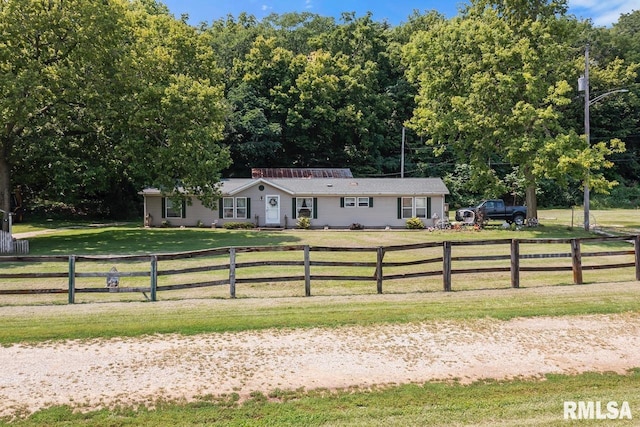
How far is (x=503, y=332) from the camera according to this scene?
6.96 m

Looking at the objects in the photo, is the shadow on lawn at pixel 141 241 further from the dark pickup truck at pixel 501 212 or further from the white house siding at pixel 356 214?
the dark pickup truck at pixel 501 212

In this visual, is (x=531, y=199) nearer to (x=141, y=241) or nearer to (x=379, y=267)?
(x=141, y=241)

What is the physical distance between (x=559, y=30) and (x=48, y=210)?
126 feet

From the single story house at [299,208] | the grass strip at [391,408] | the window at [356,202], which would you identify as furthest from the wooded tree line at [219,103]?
the grass strip at [391,408]

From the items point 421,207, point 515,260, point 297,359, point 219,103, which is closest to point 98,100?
point 219,103

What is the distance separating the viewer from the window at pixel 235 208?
3027cm

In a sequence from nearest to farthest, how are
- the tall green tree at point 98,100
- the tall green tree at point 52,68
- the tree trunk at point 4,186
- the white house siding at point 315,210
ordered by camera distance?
the tall green tree at point 52,68 → the tall green tree at point 98,100 → the tree trunk at point 4,186 → the white house siding at point 315,210

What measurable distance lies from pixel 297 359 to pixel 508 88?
24.6 m

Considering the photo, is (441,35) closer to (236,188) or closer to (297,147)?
(236,188)

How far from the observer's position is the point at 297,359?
5.88m

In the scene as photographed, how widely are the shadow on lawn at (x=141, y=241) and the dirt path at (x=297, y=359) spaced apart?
12873 mm

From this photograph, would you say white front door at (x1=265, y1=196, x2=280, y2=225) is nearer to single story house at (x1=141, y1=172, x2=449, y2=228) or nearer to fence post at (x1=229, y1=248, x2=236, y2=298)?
single story house at (x1=141, y1=172, x2=449, y2=228)

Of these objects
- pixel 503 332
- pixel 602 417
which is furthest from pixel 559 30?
pixel 602 417

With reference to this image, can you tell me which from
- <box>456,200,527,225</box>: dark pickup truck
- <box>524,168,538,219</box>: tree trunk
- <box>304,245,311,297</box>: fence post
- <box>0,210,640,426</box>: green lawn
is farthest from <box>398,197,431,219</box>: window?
<box>304,245,311,297</box>: fence post
